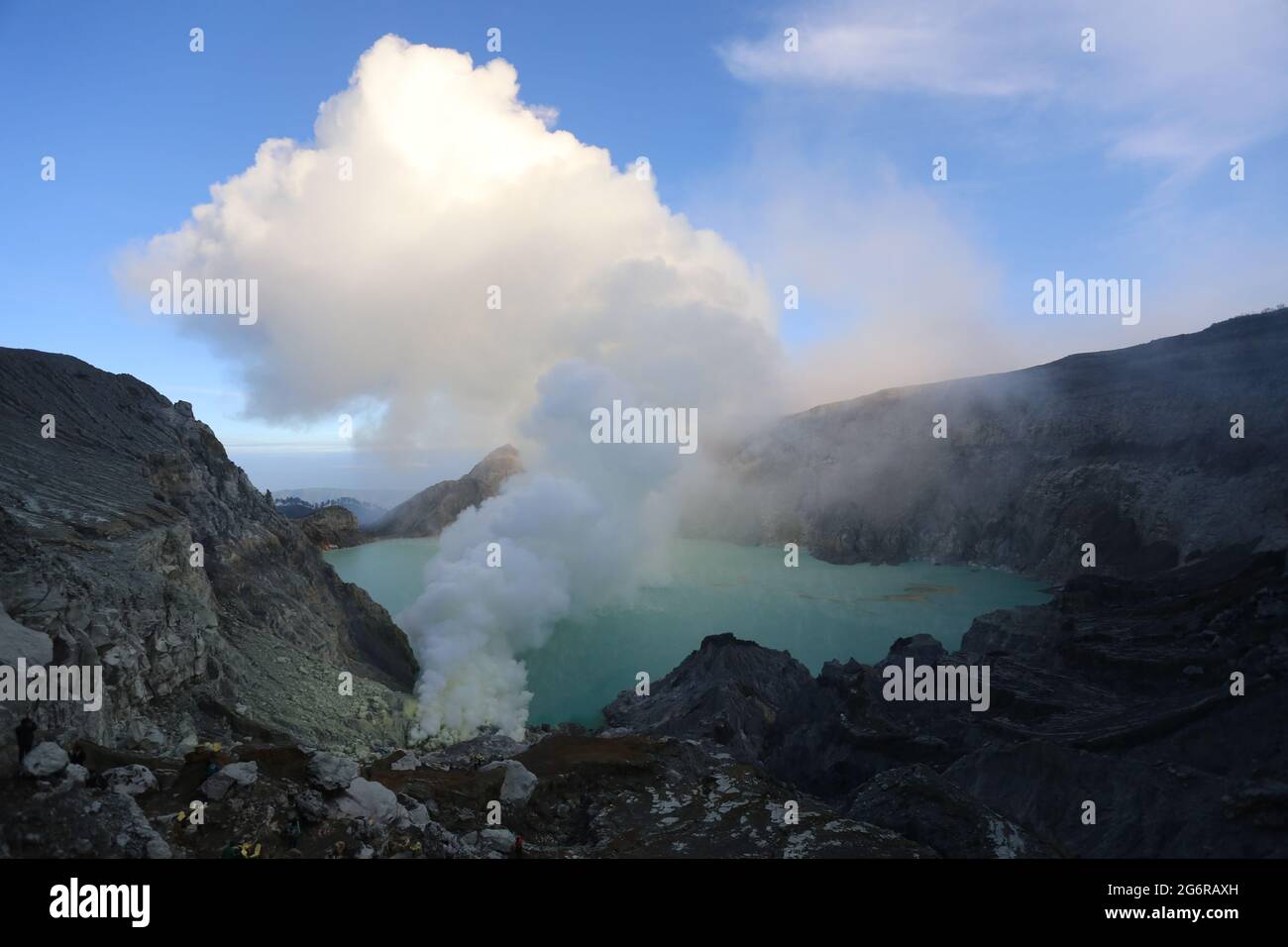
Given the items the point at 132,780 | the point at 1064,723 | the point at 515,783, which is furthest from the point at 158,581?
the point at 1064,723

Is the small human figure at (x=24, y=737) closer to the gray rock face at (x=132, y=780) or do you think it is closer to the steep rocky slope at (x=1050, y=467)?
the gray rock face at (x=132, y=780)

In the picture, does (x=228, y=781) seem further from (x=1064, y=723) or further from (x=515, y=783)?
(x=1064, y=723)

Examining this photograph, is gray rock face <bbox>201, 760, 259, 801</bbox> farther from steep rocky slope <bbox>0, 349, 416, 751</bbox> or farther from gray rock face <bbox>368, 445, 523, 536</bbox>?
gray rock face <bbox>368, 445, 523, 536</bbox>

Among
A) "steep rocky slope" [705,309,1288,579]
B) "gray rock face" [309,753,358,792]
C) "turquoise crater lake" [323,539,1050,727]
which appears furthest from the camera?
"steep rocky slope" [705,309,1288,579]

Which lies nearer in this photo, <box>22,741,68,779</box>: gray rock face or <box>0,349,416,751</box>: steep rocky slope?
<box>22,741,68,779</box>: gray rock face

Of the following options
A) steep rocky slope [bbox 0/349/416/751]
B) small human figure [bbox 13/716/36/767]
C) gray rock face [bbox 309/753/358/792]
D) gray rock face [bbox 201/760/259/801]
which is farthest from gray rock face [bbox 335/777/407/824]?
steep rocky slope [bbox 0/349/416/751]
